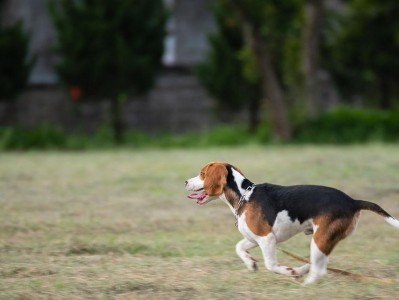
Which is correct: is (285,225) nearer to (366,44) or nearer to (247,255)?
(247,255)

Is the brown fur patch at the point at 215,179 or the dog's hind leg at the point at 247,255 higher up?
the brown fur patch at the point at 215,179

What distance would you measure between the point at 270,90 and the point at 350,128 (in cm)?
235

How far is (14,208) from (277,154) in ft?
27.7

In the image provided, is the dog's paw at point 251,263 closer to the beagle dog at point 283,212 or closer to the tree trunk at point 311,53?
the beagle dog at point 283,212

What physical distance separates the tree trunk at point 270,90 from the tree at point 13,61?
5.99m

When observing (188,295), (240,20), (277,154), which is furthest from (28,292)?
(240,20)

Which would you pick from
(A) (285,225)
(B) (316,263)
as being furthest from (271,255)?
(B) (316,263)

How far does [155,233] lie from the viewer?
31.5ft

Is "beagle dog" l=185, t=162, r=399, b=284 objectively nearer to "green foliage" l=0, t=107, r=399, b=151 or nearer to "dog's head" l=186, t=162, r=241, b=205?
"dog's head" l=186, t=162, r=241, b=205

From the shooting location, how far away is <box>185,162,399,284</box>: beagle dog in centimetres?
626

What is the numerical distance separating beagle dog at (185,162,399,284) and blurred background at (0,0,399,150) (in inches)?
619

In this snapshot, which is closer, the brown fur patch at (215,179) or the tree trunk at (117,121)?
the brown fur patch at (215,179)

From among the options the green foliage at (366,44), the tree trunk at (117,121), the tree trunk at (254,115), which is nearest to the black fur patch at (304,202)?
the tree trunk at (117,121)

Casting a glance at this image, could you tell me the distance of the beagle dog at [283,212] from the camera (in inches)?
247
